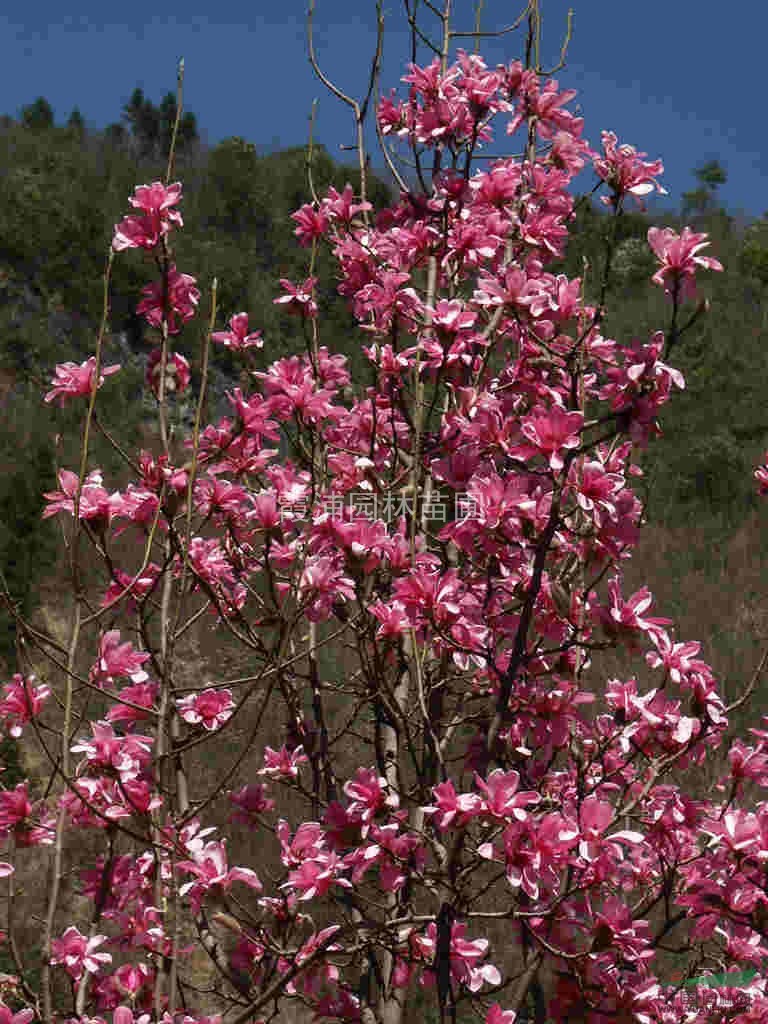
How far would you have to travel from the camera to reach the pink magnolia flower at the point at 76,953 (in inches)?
72.0

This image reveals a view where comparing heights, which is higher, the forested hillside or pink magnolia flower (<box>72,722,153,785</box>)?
the forested hillside

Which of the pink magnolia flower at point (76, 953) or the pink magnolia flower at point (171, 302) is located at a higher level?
the pink magnolia flower at point (171, 302)

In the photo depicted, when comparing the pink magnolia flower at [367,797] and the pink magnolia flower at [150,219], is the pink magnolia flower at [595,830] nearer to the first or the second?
→ the pink magnolia flower at [367,797]

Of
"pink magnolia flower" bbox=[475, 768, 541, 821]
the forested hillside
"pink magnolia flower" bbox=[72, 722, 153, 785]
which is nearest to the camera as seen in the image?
"pink magnolia flower" bbox=[475, 768, 541, 821]

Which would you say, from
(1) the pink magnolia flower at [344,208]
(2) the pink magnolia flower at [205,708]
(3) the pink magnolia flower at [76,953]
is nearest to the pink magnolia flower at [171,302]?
(1) the pink magnolia flower at [344,208]

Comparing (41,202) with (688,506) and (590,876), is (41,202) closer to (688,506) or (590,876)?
(688,506)

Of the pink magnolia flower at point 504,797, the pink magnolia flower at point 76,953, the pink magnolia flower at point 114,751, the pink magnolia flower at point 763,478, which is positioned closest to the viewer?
the pink magnolia flower at point 504,797

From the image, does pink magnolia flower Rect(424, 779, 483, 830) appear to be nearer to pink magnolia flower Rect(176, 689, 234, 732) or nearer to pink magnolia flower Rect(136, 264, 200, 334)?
pink magnolia flower Rect(176, 689, 234, 732)

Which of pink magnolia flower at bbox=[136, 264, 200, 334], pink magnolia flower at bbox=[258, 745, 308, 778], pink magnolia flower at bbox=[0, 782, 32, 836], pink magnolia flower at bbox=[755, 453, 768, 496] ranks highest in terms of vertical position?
pink magnolia flower at bbox=[136, 264, 200, 334]

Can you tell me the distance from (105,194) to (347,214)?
2325 centimetres

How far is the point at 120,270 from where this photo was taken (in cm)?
1945

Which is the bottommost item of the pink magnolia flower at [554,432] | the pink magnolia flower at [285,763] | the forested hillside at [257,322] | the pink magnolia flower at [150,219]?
the pink magnolia flower at [285,763]

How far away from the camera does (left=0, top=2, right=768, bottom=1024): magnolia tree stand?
1598 mm

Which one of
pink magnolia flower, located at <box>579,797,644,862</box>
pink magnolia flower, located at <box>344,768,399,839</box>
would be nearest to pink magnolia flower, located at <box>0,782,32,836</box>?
pink magnolia flower, located at <box>344,768,399,839</box>
